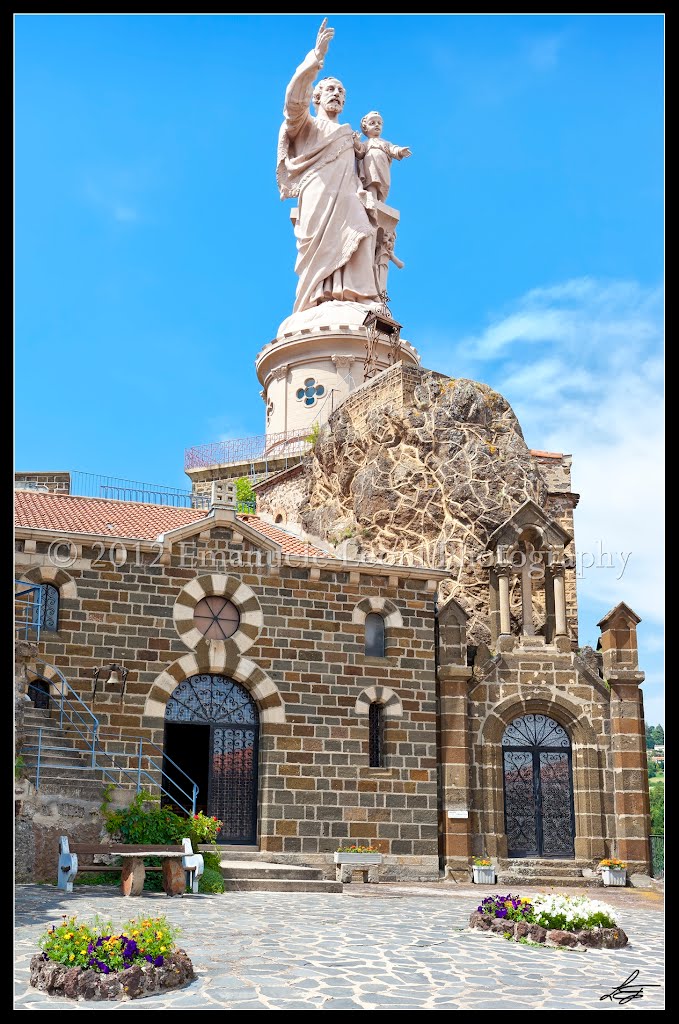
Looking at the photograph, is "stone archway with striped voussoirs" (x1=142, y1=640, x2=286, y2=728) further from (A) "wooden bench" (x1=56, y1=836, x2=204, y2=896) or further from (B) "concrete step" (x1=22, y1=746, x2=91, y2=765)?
(A) "wooden bench" (x1=56, y1=836, x2=204, y2=896)

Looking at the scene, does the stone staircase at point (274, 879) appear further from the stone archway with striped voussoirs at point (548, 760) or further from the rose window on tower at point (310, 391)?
the rose window on tower at point (310, 391)

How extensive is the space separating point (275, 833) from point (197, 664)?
3565 mm

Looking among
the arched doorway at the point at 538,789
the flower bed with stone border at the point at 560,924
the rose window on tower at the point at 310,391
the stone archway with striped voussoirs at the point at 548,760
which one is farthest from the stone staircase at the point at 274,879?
the rose window on tower at the point at 310,391

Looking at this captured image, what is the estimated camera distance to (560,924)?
39.3 feet

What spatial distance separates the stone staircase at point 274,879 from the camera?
17380mm

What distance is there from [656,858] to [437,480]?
429 inches

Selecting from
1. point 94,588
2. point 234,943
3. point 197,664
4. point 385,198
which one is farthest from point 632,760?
point 385,198

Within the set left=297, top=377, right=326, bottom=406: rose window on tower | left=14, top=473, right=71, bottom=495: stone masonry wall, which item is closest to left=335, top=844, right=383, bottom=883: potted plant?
left=14, top=473, right=71, bottom=495: stone masonry wall

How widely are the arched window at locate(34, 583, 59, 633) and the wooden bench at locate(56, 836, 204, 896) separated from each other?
15.0 ft

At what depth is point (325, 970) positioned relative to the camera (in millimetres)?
9961

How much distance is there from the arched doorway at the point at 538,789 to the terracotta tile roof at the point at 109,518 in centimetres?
599

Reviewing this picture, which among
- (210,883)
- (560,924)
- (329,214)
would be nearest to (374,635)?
(210,883)
